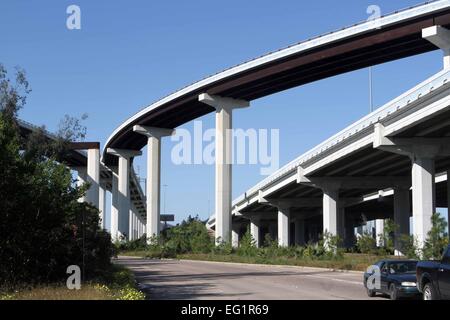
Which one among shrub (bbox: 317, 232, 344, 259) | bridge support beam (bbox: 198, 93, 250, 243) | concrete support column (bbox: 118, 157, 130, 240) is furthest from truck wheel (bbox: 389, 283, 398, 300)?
concrete support column (bbox: 118, 157, 130, 240)

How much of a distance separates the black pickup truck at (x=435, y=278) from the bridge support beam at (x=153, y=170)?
65254mm

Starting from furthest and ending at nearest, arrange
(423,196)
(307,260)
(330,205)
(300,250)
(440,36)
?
(330,205)
(300,250)
(307,260)
(423,196)
(440,36)

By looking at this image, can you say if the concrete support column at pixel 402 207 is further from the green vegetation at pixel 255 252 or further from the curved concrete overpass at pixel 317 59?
the curved concrete overpass at pixel 317 59

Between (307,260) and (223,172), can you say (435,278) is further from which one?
(223,172)

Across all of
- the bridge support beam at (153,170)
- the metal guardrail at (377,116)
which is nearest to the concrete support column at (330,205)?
the metal guardrail at (377,116)

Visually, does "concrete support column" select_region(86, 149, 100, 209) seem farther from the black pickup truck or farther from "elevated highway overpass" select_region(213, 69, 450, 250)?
the black pickup truck

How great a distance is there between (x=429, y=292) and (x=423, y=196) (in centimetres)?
3080

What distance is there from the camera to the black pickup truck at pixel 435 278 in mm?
14914

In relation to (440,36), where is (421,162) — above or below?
below

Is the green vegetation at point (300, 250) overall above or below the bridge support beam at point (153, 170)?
below

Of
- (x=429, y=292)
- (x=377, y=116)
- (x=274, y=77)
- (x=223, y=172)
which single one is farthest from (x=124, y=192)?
(x=429, y=292)

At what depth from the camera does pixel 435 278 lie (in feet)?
51.1

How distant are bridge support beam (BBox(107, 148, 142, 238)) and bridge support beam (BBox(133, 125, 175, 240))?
13285 mm

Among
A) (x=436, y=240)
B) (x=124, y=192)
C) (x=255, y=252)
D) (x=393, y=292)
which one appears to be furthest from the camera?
(x=124, y=192)
